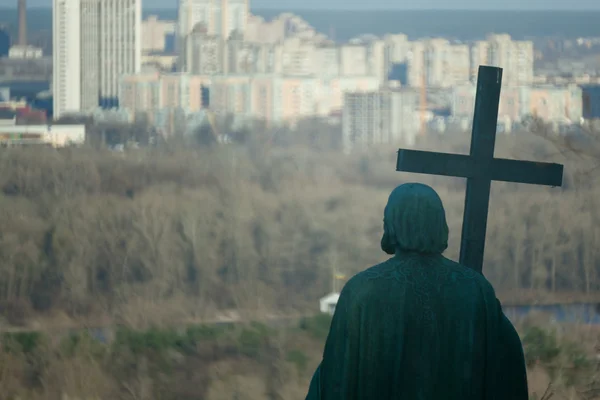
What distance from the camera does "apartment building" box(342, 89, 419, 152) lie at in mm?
31016

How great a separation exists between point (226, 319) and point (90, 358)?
10.9ft

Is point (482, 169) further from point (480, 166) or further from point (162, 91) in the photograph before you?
point (162, 91)

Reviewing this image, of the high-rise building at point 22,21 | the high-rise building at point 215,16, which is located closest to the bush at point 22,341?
the high-rise building at point 22,21

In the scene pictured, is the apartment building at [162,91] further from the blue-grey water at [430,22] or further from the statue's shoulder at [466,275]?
the statue's shoulder at [466,275]

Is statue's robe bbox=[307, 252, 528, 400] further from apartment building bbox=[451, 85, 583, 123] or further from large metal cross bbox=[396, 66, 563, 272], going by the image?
apartment building bbox=[451, 85, 583, 123]

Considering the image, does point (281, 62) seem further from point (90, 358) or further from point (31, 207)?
point (90, 358)

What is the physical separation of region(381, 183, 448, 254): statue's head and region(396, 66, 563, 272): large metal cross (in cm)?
23

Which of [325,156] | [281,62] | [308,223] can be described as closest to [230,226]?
[308,223]

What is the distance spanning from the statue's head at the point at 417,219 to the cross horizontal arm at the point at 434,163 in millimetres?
177

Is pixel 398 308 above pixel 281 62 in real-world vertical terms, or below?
above

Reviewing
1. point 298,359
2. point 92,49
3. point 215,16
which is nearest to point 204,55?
point 92,49

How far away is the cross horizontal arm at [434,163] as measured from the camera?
1433mm

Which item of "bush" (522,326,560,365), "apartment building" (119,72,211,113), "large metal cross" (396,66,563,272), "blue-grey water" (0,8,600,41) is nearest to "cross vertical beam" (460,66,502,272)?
"large metal cross" (396,66,563,272)

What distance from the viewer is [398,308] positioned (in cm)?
122
